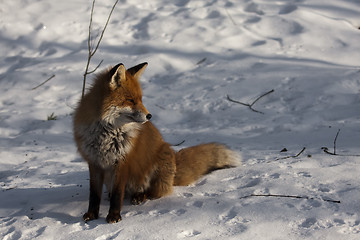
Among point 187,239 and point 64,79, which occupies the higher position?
point 187,239

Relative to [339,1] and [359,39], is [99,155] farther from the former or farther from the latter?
[339,1]

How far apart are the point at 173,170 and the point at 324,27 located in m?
4.62

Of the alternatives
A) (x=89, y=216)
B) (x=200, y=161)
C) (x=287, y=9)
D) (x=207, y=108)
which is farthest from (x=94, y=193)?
(x=287, y=9)

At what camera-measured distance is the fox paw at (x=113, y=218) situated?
2973 mm

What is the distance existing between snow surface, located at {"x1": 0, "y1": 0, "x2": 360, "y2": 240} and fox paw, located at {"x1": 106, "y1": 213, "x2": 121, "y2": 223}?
5 cm

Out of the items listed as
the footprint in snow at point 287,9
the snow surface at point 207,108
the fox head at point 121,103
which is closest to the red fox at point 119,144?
the fox head at point 121,103

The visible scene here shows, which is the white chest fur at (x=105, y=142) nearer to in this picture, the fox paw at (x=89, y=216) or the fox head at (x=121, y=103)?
the fox head at (x=121, y=103)

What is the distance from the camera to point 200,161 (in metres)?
3.75

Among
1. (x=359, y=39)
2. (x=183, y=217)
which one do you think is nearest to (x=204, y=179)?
(x=183, y=217)

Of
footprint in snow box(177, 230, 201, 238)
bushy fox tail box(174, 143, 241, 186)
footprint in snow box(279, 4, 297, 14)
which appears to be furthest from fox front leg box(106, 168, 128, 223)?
footprint in snow box(279, 4, 297, 14)

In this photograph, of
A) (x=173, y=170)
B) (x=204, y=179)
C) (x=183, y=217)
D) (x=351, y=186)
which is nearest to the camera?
(x=183, y=217)

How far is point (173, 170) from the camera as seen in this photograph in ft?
11.4

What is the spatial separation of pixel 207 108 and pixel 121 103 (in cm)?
282

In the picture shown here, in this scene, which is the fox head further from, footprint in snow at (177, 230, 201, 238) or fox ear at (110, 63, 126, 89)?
footprint in snow at (177, 230, 201, 238)
